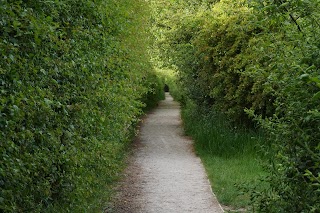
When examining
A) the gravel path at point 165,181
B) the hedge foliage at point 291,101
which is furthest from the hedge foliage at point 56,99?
the hedge foliage at point 291,101

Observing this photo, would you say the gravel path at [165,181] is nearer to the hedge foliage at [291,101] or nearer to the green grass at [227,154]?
the green grass at [227,154]

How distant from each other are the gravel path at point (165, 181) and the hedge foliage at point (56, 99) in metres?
1.01

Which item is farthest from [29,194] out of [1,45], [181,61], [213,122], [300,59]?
[181,61]

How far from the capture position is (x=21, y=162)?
3756 millimetres

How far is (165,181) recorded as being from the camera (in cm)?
1031

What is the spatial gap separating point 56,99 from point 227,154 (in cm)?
830

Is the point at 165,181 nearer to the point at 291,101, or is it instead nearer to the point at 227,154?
the point at 227,154

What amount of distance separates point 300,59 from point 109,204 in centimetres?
510

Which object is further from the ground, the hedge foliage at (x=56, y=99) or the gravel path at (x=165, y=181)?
the hedge foliage at (x=56, y=99)

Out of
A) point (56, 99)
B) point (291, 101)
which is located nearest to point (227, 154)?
point (56, 99)

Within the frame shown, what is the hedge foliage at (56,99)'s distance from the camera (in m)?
3.70

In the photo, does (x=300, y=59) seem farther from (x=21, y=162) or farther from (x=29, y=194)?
(x=29, y=194)

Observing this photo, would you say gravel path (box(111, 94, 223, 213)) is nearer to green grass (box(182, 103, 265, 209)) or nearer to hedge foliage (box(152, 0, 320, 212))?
green grass (box(182, 103, 265, 209))

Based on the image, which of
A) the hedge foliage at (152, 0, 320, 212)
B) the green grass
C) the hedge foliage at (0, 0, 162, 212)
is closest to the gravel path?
the green grass
